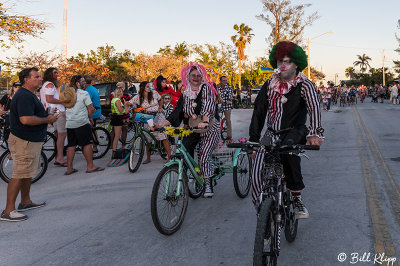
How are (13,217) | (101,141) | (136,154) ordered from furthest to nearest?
(101,141)
(136,154)
(13,217)

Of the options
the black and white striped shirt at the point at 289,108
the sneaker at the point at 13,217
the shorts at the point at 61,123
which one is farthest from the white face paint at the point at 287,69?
the shorts at the point at 61,123

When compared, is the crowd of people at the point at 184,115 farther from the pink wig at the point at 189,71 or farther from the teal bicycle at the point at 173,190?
the teal bicycle at the point at 173,190

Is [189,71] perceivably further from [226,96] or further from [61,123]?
[226,96]

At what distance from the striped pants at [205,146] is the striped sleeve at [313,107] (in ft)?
6.55

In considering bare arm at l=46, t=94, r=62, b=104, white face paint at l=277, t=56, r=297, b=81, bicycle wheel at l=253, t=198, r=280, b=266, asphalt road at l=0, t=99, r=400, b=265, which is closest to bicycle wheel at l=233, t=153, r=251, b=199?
asphalt road at l=0, t=99, r=400, b=265

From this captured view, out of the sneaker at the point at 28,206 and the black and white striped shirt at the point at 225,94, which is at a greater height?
the black and white striped shirt at the point at 225,94

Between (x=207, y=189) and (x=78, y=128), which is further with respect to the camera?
(x=78, y=128)

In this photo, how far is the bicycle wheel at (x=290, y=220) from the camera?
334 centimetres

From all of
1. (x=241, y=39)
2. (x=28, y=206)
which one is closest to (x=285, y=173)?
(x=28, y=206)

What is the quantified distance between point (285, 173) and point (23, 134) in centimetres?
342

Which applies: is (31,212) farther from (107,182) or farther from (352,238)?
(352,238)

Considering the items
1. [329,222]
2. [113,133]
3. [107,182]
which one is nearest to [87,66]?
[113,133]

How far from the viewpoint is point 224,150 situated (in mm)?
5695

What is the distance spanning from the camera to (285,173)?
3549 millimetres
